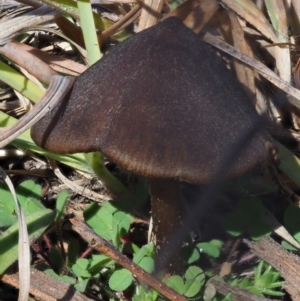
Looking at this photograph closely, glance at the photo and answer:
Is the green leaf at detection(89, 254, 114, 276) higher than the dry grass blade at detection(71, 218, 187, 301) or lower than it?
lower

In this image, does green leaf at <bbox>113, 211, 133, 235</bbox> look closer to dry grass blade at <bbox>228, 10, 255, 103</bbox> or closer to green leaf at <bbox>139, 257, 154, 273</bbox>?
green leaf at <bbox>139, 257, 154, 273</bbox>

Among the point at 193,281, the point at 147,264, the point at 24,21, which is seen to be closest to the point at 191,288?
the point at 193,281

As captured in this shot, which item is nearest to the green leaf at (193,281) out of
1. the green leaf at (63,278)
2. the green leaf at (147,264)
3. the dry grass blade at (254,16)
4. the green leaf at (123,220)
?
the green leaf at (147,264)

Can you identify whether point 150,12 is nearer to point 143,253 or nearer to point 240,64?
point 240,64

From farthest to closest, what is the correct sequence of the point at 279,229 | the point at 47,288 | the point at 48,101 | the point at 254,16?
the point at 254,16, the point at 279,229, the point at 47,288, the point at 48,101

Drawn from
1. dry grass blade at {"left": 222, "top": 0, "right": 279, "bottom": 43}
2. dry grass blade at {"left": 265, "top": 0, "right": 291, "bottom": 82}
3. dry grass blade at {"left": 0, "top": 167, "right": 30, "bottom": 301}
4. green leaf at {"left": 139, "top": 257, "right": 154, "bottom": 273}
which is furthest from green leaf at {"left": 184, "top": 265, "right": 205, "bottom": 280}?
dry grass blade at {"left": 222, "top": 0, "right": 279, "bottom": 43}

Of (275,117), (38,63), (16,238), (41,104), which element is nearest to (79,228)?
(16,238)

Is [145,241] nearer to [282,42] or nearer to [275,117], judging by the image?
[275,117]
